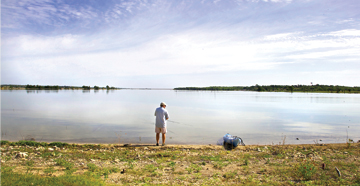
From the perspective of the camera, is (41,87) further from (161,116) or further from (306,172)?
(306,172)

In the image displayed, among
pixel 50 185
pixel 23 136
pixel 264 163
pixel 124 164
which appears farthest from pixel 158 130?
pixel 23 136

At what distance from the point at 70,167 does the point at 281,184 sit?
6.62m

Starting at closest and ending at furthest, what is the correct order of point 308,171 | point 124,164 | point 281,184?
point 281,184
point 308,171
point 124,164

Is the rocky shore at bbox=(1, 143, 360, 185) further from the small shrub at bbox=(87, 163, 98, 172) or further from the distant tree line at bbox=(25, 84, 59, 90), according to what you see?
the distant tree line at bbox=(25, 84, 59, 90)

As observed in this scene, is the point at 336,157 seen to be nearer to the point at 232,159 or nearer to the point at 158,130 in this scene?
the point at 232,159

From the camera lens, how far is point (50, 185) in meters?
5.44

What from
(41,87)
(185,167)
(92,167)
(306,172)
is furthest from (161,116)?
(41,87)

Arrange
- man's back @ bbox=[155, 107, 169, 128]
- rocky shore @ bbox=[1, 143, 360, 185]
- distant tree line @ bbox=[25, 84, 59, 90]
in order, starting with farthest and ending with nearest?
distant tree line @ bbox=[25, 84, 59, 90] < man's back @ bbox=[155, 107, 169, 128] < rocky shore @ bbox=[1, 143, 360, 185]

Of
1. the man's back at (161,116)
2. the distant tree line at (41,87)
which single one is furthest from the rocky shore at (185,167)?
the distant tree line at (41,87)

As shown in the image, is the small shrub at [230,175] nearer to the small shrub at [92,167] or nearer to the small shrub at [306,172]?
the small shrub at [306,172]

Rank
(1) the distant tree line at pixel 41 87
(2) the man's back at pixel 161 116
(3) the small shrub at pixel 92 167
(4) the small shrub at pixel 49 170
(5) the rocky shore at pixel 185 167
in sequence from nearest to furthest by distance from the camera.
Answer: (5) the rocky shore at pixel 185 167 < (4) the small shrub at pixel 49 170 < (3) the small shrub at pixel 92 167 < (2) the man's back at pixel 161 116 < (1) the distant tree line at pixel 41 87

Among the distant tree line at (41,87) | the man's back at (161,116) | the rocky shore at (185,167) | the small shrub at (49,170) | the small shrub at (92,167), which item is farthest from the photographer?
the distant tree line at (41,87)

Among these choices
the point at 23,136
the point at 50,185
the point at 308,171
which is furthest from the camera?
the point at 23,136

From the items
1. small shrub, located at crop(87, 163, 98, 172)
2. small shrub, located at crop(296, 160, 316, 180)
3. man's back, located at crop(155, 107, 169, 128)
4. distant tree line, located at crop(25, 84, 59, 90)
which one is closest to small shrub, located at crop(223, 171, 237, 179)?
small shrub, located at crop(296, 160, 316, 180)
